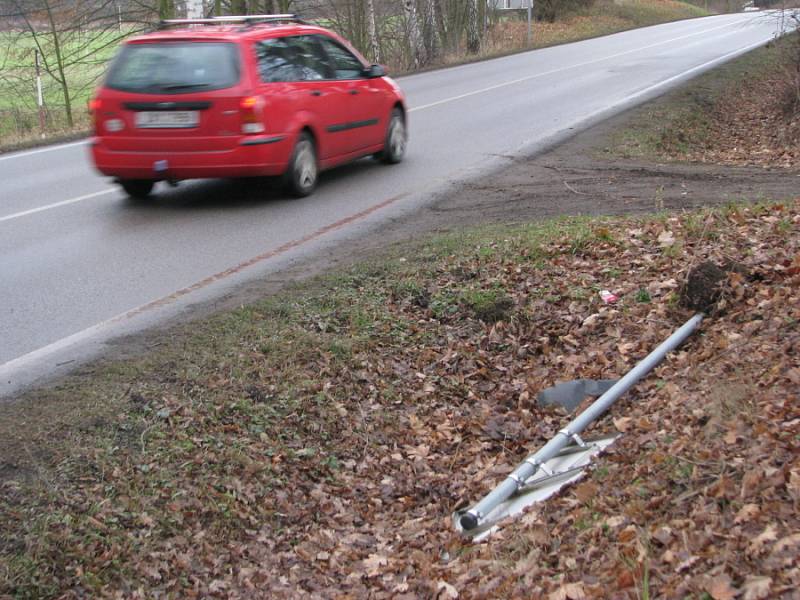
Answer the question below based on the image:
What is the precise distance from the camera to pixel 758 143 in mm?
16812

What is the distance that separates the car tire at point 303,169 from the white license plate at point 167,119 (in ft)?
3.85

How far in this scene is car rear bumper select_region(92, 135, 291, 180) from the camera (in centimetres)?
1062

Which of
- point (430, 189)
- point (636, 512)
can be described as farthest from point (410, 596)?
point (430, 189)

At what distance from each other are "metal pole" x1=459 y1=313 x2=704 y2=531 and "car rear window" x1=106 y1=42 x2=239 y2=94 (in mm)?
5987

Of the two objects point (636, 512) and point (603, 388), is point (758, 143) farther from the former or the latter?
point (636, 512)

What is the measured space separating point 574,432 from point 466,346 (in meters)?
1.75

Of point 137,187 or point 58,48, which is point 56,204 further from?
point 58,48

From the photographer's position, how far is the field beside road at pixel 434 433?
4.21 meters

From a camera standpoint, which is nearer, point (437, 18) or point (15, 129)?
point (15, 129)

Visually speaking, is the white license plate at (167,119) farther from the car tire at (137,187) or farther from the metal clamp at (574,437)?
the metal clamp at (574,437)

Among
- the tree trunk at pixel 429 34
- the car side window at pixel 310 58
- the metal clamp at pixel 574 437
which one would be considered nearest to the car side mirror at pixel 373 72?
the car side window at pixel 310 58

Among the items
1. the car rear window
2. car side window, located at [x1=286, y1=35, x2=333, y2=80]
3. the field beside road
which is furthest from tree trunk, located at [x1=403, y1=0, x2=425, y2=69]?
the field beside road

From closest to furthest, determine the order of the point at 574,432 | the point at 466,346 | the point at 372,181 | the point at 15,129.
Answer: the point at 574,432 → the point at 466,346 → the point at 372,181 → the point at 15,129

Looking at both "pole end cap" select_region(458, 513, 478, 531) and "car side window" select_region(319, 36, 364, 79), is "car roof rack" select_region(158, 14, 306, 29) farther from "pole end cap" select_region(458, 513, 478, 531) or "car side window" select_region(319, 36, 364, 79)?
"pole end cap" select_region(458, 513, 478, 531)
